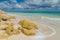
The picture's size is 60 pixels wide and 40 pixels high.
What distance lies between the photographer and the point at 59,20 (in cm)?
179

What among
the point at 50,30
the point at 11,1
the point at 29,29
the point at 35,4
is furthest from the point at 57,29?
the point at 11,1

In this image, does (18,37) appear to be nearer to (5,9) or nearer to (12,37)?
(12,37)

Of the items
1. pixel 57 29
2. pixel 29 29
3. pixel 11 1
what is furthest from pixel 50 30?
pixel 11 1

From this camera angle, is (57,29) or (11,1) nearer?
(57,29)

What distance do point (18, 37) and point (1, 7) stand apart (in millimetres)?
523

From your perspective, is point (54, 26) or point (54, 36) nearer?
point (54, 36)

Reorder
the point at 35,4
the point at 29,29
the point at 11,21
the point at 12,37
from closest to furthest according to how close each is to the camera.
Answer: the point at 12,37
the point at 29,29
the point at 11,21
the point at 35,4

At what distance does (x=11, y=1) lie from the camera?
5.92 ft

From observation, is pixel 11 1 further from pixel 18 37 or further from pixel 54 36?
pixel 54 36

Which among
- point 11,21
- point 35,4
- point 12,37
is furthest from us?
point 35,4

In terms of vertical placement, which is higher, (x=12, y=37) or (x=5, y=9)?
(x=5, y=9)

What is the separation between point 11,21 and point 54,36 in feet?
1.65

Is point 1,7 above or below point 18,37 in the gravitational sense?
above

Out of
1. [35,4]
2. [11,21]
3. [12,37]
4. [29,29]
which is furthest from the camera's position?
[35,4]
